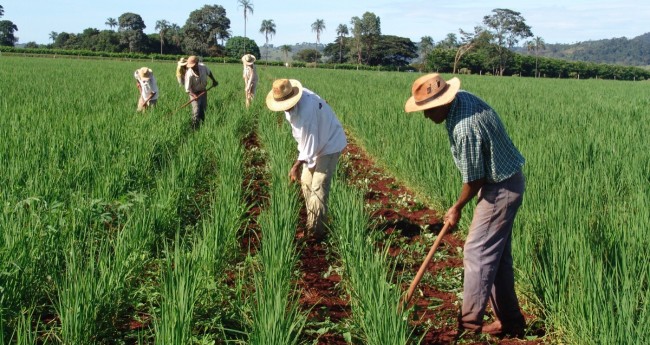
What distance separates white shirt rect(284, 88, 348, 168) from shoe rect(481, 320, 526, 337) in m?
1.72

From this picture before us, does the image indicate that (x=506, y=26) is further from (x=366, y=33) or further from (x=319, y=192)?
(x=319, y=192)

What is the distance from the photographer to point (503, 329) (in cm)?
285

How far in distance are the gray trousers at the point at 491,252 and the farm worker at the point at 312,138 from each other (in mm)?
1559

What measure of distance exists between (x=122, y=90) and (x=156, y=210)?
32.7ft

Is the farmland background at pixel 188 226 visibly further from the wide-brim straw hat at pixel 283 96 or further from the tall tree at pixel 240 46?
the tall tree at pixel 240 46

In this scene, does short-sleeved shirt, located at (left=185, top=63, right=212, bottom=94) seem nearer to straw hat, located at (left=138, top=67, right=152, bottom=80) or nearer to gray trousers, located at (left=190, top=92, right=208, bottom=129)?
gray trousers, located at (left=190, top=92, right=208, bottom=129)

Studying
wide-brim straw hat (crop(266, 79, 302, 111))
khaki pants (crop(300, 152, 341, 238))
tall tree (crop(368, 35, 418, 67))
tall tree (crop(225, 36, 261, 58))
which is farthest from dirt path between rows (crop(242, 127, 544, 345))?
tall tree (crop(225, 36, 261, 58))

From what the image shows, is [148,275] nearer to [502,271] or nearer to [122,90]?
[502,271]

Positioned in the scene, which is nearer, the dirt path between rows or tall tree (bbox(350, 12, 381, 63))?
the dirt path between rows

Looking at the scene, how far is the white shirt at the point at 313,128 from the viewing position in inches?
153

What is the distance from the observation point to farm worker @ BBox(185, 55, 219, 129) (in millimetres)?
7637

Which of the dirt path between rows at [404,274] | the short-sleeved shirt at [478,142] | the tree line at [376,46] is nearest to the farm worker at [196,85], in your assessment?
the dirt path between rows at [404,274]

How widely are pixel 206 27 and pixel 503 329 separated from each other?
3041 inches

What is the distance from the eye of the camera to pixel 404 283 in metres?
3.51
